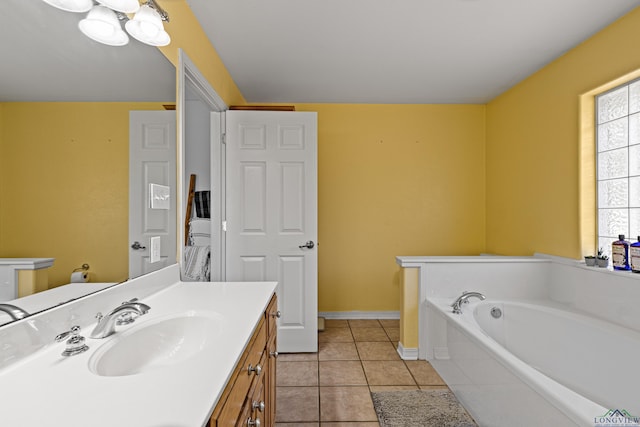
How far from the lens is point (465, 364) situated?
1.81 m

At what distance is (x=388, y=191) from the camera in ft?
11.0

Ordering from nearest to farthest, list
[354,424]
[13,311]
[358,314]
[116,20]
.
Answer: [13,311]
[116,20]
[354,424]
[358,314]

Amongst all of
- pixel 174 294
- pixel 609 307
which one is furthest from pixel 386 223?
pixel 174 294

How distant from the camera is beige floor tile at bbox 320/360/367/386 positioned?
2.10m

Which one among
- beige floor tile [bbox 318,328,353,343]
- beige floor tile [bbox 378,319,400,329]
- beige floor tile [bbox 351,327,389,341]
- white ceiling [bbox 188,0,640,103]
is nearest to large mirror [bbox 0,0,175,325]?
white ceiling [bbox 188,0,640,103]

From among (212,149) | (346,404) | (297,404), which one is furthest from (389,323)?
(212,149)

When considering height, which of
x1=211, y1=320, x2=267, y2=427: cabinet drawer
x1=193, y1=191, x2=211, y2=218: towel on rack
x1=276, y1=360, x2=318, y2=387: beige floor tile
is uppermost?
x1=193, y1=191, x2=211, y2=218: towel on rack

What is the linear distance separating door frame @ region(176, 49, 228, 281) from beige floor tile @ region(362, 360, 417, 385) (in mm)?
1377

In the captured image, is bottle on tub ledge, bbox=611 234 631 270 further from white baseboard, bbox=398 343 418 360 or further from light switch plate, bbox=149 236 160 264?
light switch plate, bbox=149 236 160 264

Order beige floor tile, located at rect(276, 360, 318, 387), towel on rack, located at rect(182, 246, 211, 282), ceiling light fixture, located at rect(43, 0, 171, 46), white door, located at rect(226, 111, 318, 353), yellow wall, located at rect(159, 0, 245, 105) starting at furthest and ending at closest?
white door, located at rect(226, 111, 318, 353) < beige floor tile, located at rect(276, 360, 318, 387) < towel on rack, located at rect(182, 246, 211, 282) < yellow wall, located at rect(159, 0, 245, 105) < ceiling light fixture, located at rect(43, 0, 171, 46)

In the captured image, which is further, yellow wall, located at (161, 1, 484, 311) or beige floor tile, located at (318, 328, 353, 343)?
yellow wall, located at (161, 1, 484, 311)

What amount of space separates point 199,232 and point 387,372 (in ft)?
5.62

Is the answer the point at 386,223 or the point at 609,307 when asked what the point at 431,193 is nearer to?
the point at 386,223

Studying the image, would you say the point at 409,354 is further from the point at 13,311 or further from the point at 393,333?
the point at 13,311
